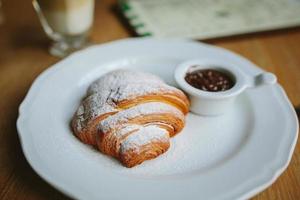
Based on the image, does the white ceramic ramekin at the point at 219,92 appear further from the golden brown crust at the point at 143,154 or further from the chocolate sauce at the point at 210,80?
the golden brown crust at the point at 143,154

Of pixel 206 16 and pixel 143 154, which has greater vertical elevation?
pixel 143 154

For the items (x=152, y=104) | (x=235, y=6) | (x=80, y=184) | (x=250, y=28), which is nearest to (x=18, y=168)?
(x=80, y=184)

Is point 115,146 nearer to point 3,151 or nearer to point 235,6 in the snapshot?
point 3,151

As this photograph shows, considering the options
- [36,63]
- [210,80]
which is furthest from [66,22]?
[210,80]

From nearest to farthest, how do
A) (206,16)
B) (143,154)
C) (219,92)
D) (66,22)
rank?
(143,154)
(219,92)
(66,22)
(206,16)

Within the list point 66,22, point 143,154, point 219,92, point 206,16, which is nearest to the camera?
point 143,154

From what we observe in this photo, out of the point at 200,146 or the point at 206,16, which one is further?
the point at 206,16

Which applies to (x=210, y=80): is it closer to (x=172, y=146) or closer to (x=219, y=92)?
(x=219, y=92)
